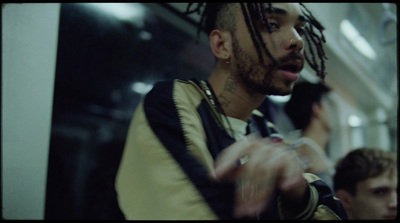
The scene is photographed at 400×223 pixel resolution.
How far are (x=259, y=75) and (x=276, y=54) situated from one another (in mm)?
56

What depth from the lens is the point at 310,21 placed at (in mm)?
806

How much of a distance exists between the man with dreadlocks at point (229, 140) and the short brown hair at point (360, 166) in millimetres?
623

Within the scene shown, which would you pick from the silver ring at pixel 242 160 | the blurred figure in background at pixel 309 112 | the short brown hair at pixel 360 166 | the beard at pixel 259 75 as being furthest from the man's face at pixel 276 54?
the blurred figure in background at pixel 309 112

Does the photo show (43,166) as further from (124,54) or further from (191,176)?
(124,54)

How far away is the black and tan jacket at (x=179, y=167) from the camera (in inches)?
20.9

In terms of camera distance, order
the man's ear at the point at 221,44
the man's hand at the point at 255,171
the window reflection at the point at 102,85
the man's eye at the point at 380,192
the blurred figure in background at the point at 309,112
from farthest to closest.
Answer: the blurred figure in background at the point at 309,112 < the man's eye at the point at 380,192 < the window reflection at the point at 102,85 < the man's ear at the point at 221,44 < the man's hand at the point at 255,171

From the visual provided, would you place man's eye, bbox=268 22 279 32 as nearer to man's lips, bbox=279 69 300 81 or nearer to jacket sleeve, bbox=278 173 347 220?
man's lips, bbox=279 69 300 81

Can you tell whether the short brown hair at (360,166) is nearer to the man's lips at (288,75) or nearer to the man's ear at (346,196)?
the man's ear at (346,196)

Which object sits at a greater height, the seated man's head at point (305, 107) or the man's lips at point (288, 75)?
the man's lips at point (288, 75)

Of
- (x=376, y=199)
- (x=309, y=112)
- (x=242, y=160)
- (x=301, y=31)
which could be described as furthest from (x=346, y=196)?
(x=242, y=160)

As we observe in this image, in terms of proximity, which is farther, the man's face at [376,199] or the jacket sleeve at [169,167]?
the man's face at [376,199]

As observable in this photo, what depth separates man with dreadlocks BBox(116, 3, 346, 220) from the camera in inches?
20.6

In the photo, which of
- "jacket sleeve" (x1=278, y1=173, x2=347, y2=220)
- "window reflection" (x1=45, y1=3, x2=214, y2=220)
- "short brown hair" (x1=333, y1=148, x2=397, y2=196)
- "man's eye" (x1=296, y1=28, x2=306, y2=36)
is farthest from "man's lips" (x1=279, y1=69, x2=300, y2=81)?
"short brown hair" (x1=333, y1=148, x2=397, y2=196)

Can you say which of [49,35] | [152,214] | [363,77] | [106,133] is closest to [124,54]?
[106,133]
